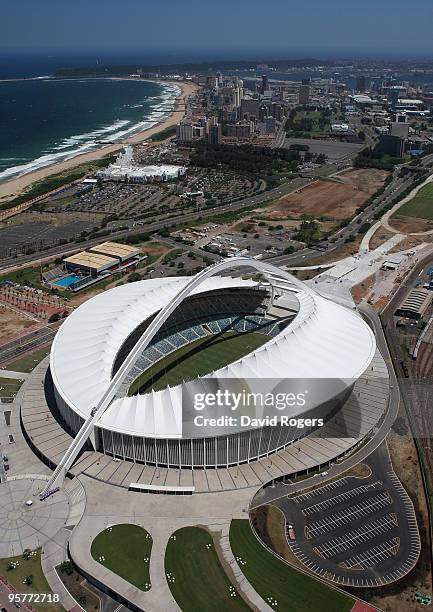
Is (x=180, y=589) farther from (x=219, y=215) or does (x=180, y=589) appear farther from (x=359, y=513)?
(x=219, y=215)

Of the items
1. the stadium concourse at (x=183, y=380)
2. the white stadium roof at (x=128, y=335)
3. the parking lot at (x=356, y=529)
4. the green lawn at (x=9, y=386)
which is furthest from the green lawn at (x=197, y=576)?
the green lawn at (x=9, y=386)

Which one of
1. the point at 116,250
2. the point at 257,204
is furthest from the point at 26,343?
the point at 257,204

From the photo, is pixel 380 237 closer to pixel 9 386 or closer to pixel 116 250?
pixel 116 250

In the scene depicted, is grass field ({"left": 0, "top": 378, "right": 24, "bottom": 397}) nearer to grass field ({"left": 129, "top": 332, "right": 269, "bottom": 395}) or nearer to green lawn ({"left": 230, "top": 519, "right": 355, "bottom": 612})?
grass field ({"left": 129, "top": 332, "right": 269, "bottom": 395})

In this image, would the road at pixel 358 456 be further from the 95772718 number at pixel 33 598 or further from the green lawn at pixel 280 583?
the 95772718 number at pixel 33 598

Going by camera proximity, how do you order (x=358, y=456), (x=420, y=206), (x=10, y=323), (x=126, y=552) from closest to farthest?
(x=126, y=552), (x=358, y=456), (x=10, y=323), (x=420, y=206)

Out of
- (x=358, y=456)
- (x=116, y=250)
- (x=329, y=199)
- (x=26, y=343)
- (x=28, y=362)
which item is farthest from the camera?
(x=329, y=199)

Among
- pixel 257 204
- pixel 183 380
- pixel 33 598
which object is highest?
pixel 257 204
